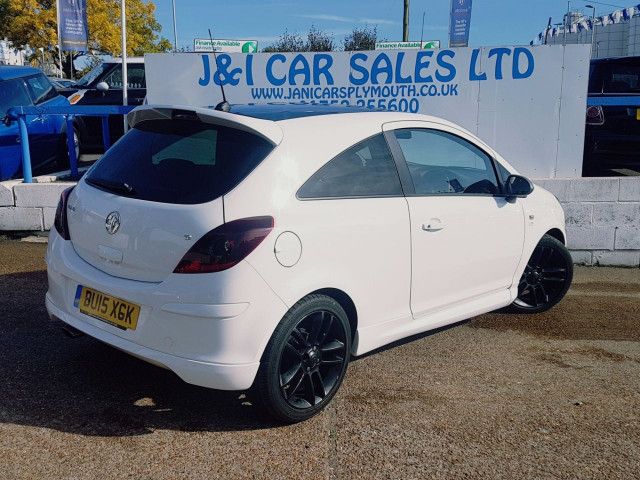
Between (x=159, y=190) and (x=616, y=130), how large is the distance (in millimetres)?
7557

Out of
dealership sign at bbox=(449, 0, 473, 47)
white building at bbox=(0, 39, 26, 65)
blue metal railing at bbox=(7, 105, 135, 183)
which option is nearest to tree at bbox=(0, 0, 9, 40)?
white building at bbox=(0, 39, 26, 65)

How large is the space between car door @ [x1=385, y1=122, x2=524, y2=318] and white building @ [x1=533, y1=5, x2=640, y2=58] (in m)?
37.0

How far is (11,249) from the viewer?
704cm

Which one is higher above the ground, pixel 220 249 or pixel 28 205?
pixel 220 249

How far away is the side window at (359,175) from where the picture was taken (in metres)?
3.55

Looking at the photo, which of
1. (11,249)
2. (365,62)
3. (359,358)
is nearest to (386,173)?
(359,358)

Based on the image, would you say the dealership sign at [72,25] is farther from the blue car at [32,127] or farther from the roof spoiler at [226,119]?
the roof spoiler at [226,119]

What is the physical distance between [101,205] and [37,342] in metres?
1.49

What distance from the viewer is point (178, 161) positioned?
11.6ft

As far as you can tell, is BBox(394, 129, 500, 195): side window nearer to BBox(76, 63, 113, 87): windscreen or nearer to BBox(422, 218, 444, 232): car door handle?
BBox(422, 218, 444, 232): car door handle

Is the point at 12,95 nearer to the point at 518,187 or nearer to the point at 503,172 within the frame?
the point at 503,172

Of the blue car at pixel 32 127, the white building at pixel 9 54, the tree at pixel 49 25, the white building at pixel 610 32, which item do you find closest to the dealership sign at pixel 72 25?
the blue car at pixel 32 127

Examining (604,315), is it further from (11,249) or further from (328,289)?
(11,249)

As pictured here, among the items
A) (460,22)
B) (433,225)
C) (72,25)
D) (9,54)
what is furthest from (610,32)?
(433,225)
